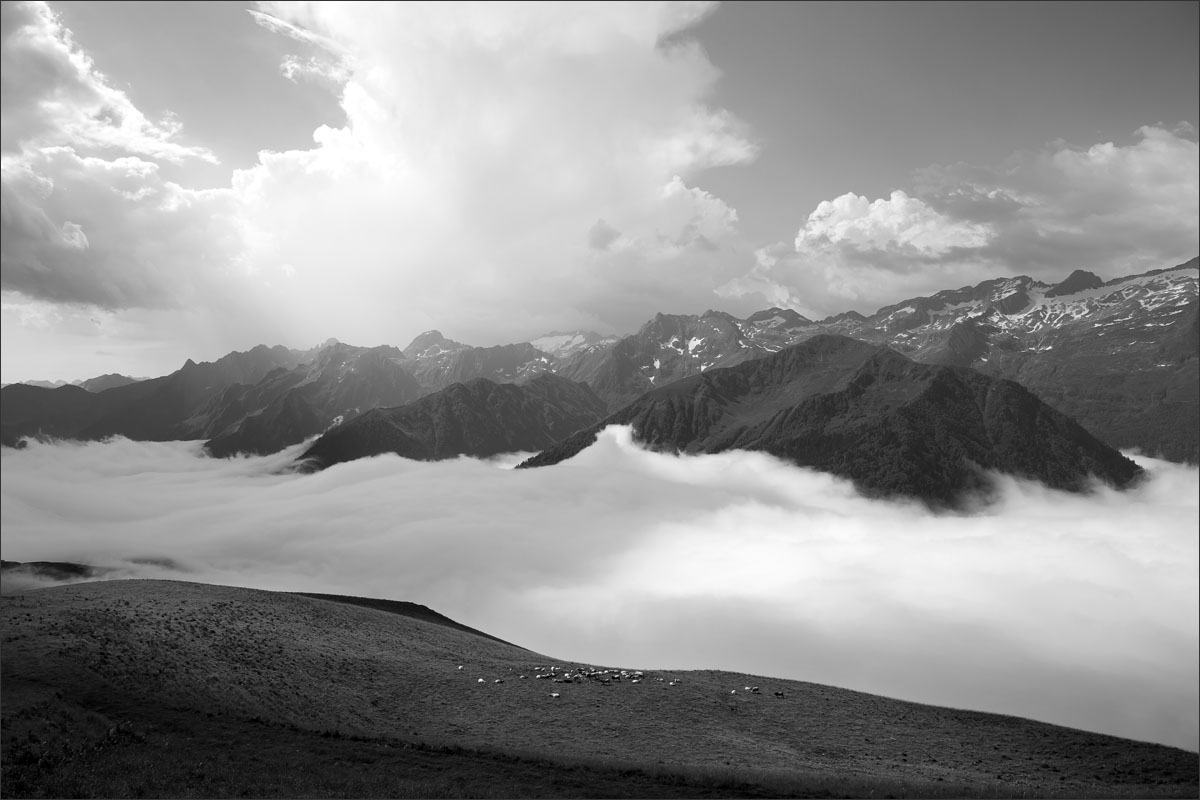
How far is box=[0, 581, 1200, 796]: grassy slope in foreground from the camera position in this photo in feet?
139

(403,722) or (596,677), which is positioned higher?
(403,722)

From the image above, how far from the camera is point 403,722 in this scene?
2461 inches

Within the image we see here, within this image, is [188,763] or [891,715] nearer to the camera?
[188,763]

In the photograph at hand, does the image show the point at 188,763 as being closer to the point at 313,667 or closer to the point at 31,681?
the point at 31,681

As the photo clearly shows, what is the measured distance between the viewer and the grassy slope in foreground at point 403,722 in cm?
4241

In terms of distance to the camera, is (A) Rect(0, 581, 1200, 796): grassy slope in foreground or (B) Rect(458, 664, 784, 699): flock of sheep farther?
(B) Rect(458, 664, 784, 699): flock of sheep

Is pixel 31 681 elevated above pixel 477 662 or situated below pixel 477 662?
above

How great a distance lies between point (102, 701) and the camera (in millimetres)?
48938

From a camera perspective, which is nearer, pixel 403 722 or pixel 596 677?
pixel 403 722

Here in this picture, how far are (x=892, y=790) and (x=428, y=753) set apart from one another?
33.8 meters

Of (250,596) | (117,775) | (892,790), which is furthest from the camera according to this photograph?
(250,596)

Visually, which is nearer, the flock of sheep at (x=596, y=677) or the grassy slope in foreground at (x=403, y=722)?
the grassy slope in foreground at (x=403, y=722)

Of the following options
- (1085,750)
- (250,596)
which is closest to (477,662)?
(250,596)

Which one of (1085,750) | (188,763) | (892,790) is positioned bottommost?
(1085,750)
